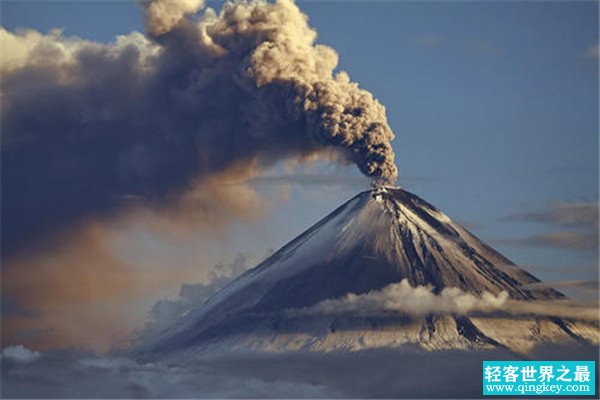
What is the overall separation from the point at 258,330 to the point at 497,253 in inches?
731

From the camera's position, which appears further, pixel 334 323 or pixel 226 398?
pixel 334 323

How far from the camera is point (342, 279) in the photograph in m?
85.9

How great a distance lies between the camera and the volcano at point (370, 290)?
83.9m

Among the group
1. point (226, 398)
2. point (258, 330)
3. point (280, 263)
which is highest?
point (280, 263)

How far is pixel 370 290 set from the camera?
84562 mm

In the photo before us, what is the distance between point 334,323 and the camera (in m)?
84.0

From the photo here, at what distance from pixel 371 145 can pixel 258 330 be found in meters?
14.6

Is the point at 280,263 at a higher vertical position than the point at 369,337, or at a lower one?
higher

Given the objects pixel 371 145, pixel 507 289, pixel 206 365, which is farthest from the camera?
pixel 507 289

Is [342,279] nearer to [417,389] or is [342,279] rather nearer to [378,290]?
[378,290]

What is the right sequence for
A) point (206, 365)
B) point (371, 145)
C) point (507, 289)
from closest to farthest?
1. point (371, 145)
2. point (206, 365)
3. point (507, 289)

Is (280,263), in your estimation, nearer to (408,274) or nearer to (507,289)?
(408,274)

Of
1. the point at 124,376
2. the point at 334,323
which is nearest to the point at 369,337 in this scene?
the point at 334,323

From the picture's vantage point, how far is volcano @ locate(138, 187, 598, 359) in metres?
83.9
